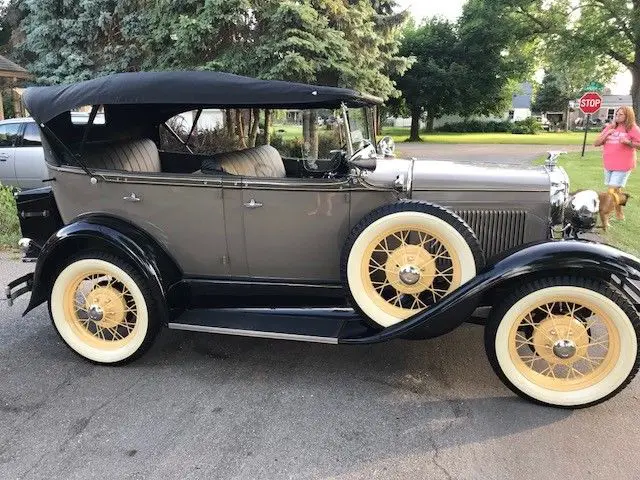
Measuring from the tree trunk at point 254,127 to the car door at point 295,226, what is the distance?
2.91 ft

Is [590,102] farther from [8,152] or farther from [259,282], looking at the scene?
[259,282]

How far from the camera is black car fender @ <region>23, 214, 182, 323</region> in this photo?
321cm

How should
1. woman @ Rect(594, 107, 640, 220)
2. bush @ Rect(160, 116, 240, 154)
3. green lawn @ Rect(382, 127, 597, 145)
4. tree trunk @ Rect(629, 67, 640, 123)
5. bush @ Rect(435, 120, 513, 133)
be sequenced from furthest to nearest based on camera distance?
bush @ Rect(435, 120, 513, 133)
green lawn @ Rect(382, 127, 597, 145)
tree trunk @ Rect(629, 67, 640, 123)
woman @ Rect(594, 107, 640, 220)
bush @ Rect(160, 116, 240, 154)

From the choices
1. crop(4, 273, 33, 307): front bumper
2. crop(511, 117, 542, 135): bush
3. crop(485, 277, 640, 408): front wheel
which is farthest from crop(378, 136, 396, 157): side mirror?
crop(511, 117, 542, 135): bush

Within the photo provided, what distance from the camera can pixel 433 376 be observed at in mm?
3209

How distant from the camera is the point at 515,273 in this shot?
2732mm

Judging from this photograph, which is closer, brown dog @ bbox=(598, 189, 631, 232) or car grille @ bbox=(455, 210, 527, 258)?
car grille @ bbox=(455, 210, 527, 258)

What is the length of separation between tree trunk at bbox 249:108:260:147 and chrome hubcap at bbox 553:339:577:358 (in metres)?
2.44

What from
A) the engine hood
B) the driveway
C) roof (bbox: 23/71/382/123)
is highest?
roof (bbox: 23/71/382/123)

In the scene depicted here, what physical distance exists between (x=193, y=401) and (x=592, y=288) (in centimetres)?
220

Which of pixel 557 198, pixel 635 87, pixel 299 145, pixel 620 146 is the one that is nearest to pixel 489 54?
pixel 635 87

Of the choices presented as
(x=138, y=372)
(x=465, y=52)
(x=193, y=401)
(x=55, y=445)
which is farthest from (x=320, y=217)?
(x=465, y=52)

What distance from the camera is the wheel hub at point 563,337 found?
2786 mm

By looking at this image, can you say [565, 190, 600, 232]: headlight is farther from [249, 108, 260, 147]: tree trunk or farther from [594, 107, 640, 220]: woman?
[594, 107, 640, 220]: woman
